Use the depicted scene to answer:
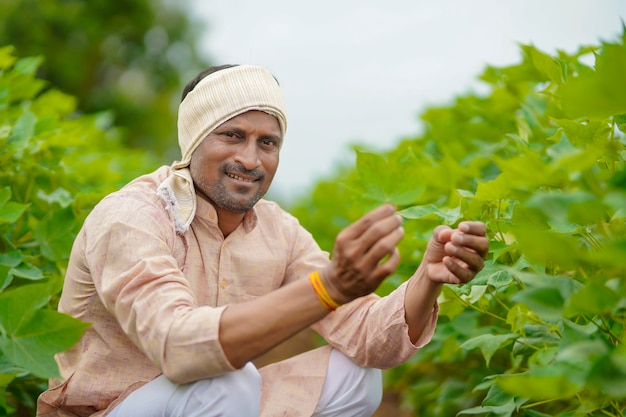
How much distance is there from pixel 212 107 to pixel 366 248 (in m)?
0.87

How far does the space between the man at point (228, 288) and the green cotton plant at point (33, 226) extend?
0.21 meters

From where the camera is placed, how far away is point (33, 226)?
8.91 feet

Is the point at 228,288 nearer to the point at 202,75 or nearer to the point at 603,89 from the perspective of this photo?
the point at 202,75

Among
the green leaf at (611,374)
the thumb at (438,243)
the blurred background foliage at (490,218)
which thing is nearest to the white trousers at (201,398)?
the blurred background foliage at (490,218)

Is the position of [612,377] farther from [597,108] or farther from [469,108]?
[469,108]

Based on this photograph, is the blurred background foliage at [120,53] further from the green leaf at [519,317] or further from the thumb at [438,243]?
the green leaf at [519,317]

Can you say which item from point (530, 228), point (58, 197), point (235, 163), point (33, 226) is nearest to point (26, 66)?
point (58, 197)

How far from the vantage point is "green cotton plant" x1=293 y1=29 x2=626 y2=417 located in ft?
4.26

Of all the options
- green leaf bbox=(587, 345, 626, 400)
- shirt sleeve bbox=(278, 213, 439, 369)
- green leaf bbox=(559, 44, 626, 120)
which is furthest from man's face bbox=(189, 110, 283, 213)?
green leaf bbox=(587, 345, 626, 400)

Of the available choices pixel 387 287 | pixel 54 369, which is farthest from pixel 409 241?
pixel 54 369

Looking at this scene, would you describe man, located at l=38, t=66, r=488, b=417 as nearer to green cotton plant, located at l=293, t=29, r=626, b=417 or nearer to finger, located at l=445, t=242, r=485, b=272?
finger, located at l=445, t=242, r=485, b=272

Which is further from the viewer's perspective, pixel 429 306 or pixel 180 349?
pixel 429 306

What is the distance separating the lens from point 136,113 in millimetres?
17844

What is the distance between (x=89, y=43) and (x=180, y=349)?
16.3 m
